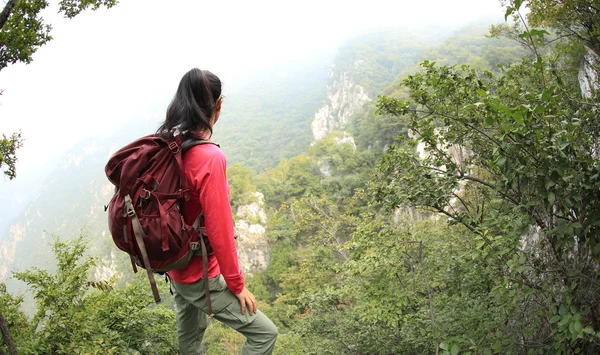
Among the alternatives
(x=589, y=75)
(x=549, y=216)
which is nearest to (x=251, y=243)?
(x=589, y=75)

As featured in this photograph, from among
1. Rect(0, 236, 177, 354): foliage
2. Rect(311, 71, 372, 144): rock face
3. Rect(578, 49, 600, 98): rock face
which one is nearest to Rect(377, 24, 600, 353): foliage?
Rect(578, 49, 600, 98): rock face

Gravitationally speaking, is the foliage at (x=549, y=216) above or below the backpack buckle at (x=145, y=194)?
below

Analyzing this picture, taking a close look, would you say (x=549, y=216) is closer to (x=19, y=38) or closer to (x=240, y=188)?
(x=19, y=38)

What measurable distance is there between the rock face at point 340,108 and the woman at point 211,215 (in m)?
71.4

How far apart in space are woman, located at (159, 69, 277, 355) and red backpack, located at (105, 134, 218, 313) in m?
0.07

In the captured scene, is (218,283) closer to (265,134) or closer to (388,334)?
(388,334)

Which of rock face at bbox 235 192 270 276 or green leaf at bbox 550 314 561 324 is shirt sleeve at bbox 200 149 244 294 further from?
rock face at bbox 235 192 270 276

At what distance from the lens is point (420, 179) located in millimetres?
3891

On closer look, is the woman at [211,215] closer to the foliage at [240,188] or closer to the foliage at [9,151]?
the foliage at [9,151]

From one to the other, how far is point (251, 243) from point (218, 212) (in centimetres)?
3544

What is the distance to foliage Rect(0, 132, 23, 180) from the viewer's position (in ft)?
13.7

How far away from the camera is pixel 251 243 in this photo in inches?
1432

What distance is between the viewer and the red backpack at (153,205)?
1.75 m

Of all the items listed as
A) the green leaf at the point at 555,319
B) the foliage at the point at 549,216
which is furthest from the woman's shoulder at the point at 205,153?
the green leaf at the point at 555,319
